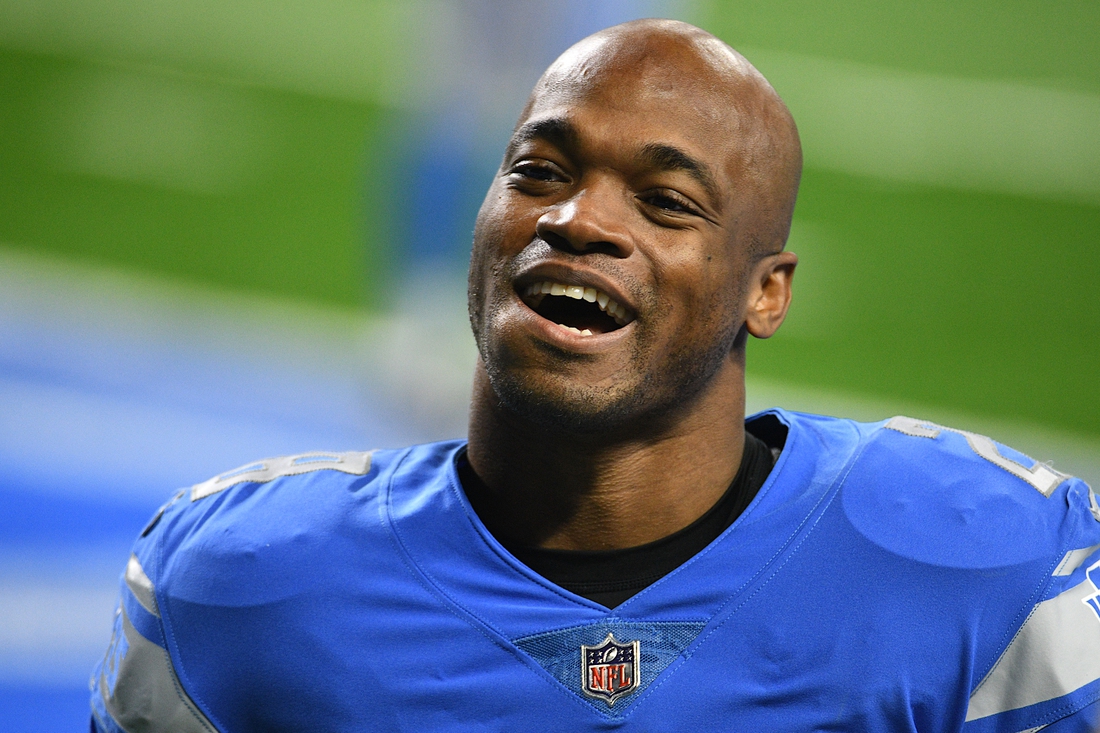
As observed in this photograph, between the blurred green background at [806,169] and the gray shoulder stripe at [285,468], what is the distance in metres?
3.34

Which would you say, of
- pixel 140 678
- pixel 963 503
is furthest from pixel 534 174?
pixel 140 678

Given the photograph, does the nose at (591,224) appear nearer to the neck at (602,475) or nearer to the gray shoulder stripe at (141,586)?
the neck at (602,475)

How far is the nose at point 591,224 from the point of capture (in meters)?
1.72

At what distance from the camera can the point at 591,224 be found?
1.72 m

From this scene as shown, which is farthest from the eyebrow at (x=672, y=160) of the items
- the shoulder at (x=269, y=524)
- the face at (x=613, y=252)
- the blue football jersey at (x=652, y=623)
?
the shoulder at (x=269, y=524)

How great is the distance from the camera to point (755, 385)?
596 centimetres

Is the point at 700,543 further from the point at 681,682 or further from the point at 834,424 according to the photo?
the point at 834,424

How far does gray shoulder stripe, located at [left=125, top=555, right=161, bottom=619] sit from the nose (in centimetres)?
71

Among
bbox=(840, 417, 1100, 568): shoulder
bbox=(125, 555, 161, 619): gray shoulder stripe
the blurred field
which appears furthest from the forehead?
the blurred field

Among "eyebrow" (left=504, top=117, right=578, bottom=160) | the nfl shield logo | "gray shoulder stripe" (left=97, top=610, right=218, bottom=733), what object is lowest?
"gray shoulder stripe" (left=97, top=610, right=218, bottom=733)

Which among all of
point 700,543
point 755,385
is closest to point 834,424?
point 700,543

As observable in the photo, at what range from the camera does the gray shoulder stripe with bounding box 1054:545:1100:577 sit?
1.77m

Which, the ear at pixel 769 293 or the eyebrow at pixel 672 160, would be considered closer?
the eyebrow at pixel 672 160

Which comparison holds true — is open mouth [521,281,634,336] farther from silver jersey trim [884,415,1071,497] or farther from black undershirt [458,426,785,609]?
silver jersey trim [884,415,1071,497]
